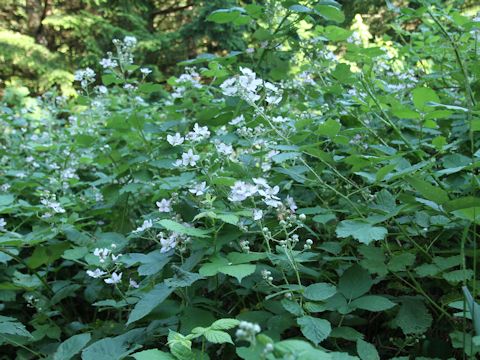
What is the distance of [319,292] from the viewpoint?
120 cm

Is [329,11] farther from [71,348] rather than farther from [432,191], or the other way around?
[71,348]

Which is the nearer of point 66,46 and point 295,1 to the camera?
point 295,1

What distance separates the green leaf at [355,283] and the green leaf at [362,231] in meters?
0.16

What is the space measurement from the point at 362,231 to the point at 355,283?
0.64 feet

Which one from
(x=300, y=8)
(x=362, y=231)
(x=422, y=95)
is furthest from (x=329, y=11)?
(x=362, y=231)

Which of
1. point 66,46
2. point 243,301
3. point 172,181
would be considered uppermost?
point 172,181

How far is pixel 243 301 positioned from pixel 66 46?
379 inches

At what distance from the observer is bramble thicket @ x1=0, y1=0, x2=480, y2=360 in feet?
4.03

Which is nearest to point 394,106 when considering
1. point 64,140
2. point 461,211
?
point 461,211

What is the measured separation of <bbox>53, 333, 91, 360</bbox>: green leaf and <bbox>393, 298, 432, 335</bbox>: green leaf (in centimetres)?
95

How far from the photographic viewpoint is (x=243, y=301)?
1.62 m

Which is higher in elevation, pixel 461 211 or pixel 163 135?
pixel 461 211

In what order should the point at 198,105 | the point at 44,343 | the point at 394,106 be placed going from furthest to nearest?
the point at 198,105 → the point at 44,343 → the point at 394,106

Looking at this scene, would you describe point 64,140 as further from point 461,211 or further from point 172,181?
point 461,211
